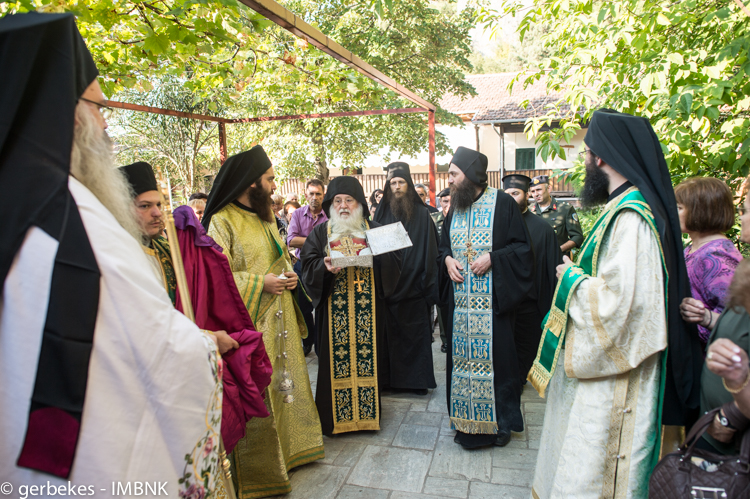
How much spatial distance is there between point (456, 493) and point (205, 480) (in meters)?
2.07

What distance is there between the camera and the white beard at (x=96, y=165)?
4.25 ft

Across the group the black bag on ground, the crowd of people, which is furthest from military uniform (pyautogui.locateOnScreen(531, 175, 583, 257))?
the black bag on ground

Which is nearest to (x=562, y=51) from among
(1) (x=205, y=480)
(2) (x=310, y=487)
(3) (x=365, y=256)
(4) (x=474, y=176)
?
(4) (x=474, y=176)

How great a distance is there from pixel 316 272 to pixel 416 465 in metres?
1.61

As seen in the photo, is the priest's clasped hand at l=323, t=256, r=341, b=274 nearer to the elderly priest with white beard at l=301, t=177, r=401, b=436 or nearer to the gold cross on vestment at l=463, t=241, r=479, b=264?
the elderly priest with white beard at l=301, t=177, r=401, b=436

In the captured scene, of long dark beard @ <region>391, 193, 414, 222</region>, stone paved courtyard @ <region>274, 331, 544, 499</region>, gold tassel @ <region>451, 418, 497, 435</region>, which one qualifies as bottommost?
stone paved courtyard @ <region>274, 331, 544, 499</region>

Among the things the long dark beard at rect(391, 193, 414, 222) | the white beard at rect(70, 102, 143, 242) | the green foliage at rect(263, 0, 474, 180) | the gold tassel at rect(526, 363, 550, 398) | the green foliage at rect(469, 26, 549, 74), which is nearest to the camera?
the white beard at rect(70, 102, 143, 242)


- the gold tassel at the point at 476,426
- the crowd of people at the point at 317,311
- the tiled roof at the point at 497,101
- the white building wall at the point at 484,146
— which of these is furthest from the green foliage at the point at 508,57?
the gold tassel at the point at 476,426

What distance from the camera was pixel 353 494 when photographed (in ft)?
9.65

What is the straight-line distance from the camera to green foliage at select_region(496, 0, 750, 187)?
9.66ft

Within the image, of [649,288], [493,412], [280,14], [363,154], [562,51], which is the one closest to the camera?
[649,288]

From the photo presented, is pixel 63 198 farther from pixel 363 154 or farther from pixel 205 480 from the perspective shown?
pixel 363 154

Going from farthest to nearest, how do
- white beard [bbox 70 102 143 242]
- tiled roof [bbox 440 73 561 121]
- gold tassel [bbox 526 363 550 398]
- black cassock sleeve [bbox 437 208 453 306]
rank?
tiled roof [bbox 440 73 561 121] < black cassock sleeve [bbox 437 208 453 306] < gold tassel [bbox 526 363 550 398] < white beard [bbox 70 102 143 242]

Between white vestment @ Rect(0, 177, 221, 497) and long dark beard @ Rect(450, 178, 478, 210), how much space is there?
2.69 metres
